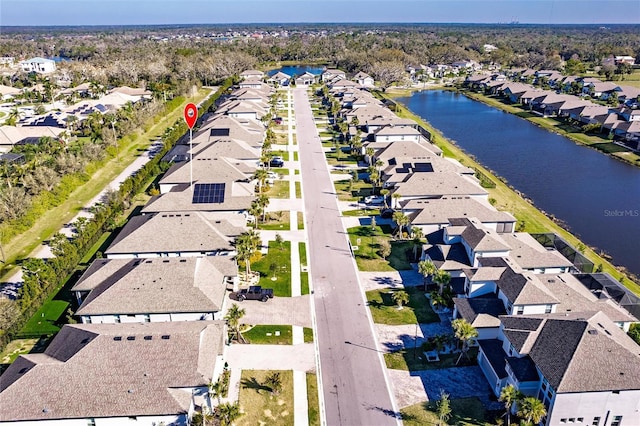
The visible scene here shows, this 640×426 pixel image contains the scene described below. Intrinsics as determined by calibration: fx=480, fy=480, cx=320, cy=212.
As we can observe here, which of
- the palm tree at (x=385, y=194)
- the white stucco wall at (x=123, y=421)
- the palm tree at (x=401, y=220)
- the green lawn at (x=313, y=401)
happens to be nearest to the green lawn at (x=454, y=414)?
the green lawn at (x=313, y=401)

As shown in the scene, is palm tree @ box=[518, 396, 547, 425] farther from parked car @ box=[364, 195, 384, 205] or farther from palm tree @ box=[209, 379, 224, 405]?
parked car @ box=[364, 195, 384, 205]

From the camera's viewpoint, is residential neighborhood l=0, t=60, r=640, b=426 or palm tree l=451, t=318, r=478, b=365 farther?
palm tree l=451, t=318, r=478, b=365

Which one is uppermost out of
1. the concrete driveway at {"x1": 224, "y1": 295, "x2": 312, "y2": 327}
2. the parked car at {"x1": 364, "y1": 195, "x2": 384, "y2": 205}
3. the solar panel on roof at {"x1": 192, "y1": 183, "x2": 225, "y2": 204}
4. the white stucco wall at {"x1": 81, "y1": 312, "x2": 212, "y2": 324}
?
the solar panel on roof at {"x1": 192, "y1": 183, "x2": 225, "y2": 204}

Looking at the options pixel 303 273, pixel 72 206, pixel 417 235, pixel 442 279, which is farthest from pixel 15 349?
pixel 417 235

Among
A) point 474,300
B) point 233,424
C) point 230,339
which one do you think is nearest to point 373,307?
point 474,300

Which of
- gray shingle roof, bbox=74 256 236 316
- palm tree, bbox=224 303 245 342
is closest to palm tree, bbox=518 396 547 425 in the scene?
palm tree, bbox=224 303 245 342

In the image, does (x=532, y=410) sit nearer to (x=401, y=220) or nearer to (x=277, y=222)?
(x=401, y=220)

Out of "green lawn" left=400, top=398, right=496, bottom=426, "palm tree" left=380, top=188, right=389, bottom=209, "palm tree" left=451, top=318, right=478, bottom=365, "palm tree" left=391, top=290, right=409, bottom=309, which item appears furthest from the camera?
"palm tree" left=380, top=188, right=389, bottom=209
